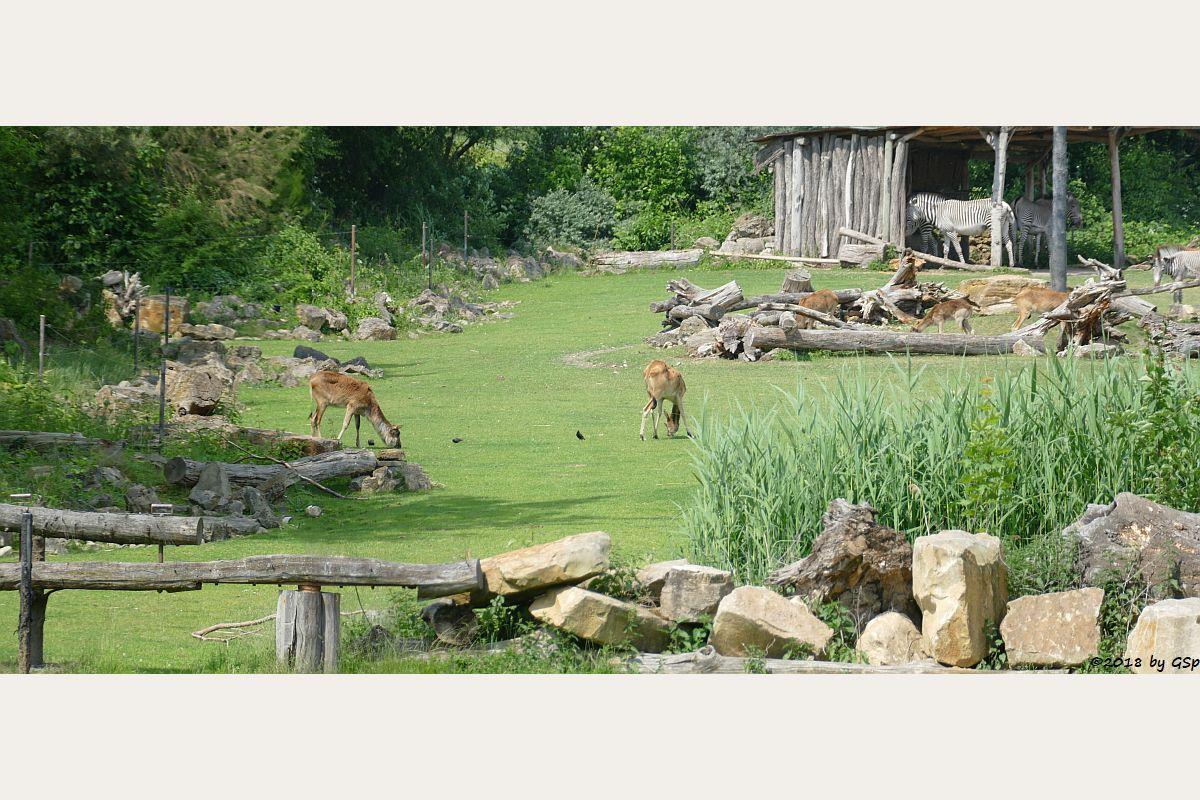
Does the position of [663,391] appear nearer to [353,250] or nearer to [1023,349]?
[1023,349]

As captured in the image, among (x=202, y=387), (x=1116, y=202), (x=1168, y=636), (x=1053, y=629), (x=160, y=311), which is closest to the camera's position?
(x=1168, y=636)

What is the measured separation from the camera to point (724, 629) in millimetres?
6148

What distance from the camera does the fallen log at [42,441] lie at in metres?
9.90

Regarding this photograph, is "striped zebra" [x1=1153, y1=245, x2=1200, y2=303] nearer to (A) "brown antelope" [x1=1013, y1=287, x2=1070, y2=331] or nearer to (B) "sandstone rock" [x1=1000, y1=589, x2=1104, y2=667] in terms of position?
(A) "brown antelope" [x1=1013, y1=287, x2=1070, y2=331]

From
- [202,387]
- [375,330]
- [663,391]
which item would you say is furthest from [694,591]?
[202,387]

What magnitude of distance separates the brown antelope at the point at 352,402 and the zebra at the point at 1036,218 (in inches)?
222

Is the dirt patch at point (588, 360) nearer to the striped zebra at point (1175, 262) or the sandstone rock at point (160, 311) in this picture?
the sandstone rock at point (160, 311)

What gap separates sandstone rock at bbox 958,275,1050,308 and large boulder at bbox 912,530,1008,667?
189 inches

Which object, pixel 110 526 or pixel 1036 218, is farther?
pixel 1036 218

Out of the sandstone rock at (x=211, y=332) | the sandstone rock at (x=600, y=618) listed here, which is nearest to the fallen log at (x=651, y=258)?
the sandstone rock at (x=211, y=332)

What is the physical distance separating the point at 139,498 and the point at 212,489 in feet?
1.76

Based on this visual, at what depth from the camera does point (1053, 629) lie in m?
6.07

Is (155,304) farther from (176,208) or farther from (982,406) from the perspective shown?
(982,406)

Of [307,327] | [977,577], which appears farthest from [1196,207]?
[307,327]
